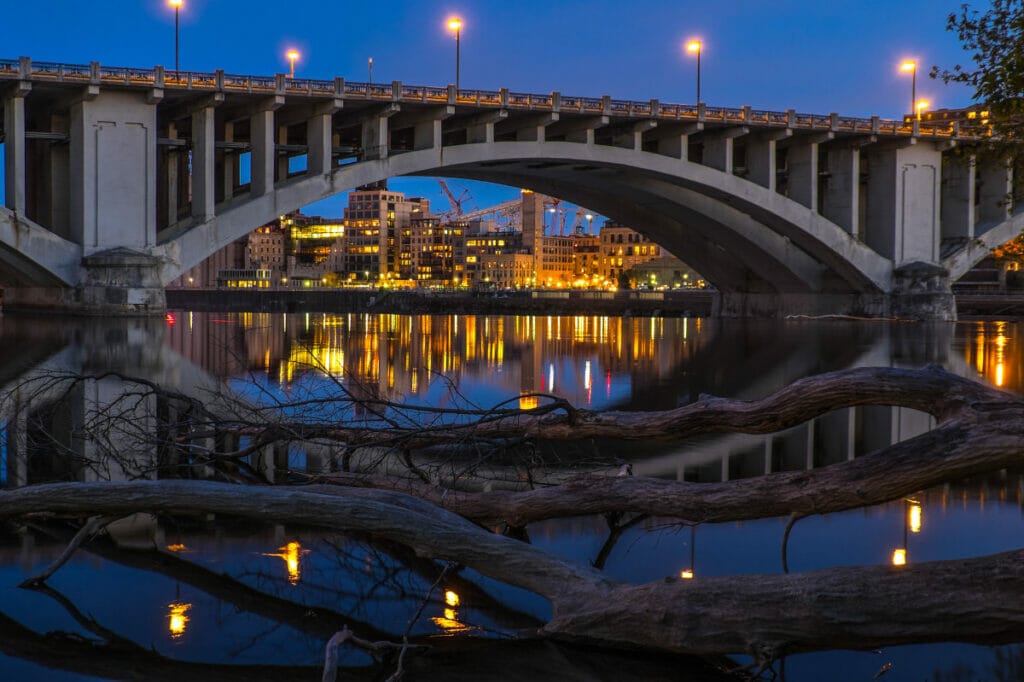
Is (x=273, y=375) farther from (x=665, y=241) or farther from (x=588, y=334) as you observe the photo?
(x=665, y=241)

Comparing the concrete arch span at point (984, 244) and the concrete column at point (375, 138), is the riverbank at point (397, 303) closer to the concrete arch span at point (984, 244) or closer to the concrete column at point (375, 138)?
the concrete arch span at point (984, 244)

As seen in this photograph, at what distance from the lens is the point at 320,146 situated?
4188cm

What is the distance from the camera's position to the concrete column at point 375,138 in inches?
1679

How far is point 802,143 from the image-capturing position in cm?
5225

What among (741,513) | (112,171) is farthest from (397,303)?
(741,513)

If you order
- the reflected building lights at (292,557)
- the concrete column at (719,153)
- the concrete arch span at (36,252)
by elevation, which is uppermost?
the concrete column at (719,153)

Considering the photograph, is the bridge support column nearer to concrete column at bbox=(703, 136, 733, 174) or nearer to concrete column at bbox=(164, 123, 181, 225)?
concrete column at bbox=(164, 123, 181, 225)

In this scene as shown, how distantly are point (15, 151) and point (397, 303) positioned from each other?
47.5m

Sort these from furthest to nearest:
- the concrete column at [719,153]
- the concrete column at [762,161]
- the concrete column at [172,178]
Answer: the concrete column at [762,161], the concrete column at [719,153], the concrete column at [172,178]

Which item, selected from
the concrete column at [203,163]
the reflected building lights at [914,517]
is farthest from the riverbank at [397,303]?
the reflected building lights at [914,517]

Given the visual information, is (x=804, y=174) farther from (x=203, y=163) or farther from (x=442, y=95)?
(x=203, y=163)

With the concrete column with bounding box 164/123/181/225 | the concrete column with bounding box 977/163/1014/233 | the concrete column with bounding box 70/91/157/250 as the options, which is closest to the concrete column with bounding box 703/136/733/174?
the concrete column with bounding box 977/163/1014/233

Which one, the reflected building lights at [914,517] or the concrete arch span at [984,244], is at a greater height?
the concrete arch span at [984,244]

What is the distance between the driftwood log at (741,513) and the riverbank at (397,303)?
66.6 m
